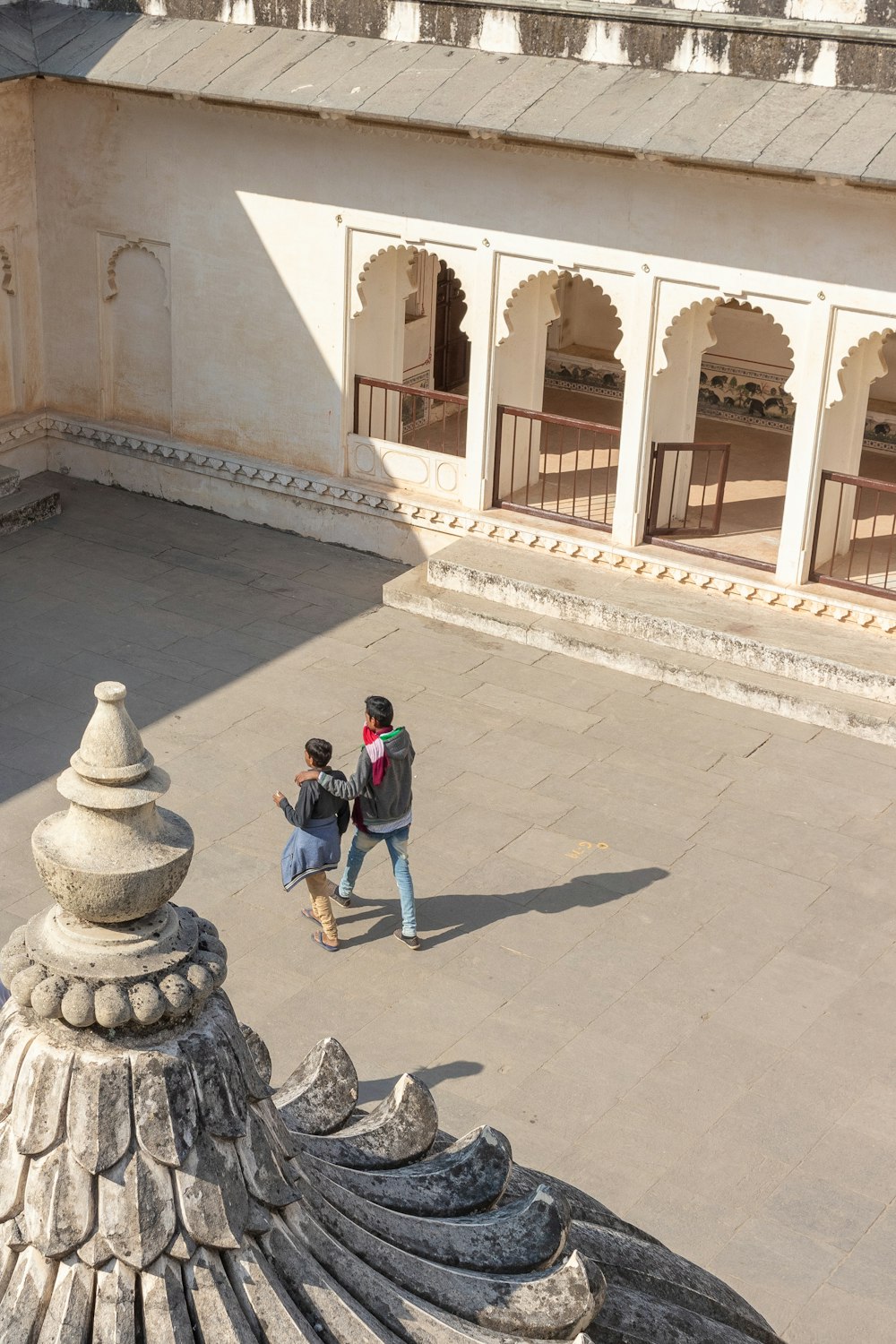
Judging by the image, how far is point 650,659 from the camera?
11.8 meters

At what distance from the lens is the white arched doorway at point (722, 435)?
12.6 m

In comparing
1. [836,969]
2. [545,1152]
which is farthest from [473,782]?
[545,1152]

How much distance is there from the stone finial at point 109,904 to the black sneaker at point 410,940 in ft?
21.2

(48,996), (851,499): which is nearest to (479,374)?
(851,499)

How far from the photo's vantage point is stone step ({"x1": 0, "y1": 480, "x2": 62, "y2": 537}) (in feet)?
45.9

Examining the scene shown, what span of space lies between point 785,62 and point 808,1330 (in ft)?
26.0

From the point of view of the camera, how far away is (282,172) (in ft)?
44.0

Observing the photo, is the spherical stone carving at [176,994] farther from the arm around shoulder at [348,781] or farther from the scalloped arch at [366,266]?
the scalloped arch at [366,266]

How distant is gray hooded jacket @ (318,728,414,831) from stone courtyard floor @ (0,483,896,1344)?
2.49ft

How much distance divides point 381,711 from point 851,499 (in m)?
5.47

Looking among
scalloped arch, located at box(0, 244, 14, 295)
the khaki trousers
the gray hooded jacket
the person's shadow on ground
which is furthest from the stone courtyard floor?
scalloped arch, located at box(0, 244, 14, 295)

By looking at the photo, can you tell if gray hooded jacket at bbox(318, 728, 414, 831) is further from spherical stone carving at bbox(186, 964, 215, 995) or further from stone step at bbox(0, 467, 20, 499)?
stone step at bbox(0, 467, 20, 499)

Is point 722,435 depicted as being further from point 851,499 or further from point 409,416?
point 851,499

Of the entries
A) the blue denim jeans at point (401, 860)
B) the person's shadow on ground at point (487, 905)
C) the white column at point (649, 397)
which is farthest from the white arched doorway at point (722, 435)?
the blue denim jeans at point (401, 860)
